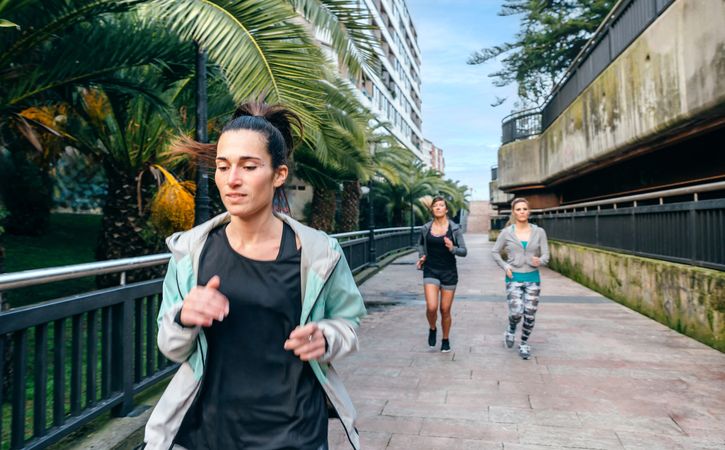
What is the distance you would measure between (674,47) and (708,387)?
534 cm

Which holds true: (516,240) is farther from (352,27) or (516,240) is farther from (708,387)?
(352,27)

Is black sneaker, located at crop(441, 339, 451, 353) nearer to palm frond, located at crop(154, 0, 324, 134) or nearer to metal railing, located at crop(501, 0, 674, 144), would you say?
palm frond, located at crop(154, 0, 324, 134)

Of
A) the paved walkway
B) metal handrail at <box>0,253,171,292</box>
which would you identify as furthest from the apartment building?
metal handrail at <box>0,253,171,292</box>

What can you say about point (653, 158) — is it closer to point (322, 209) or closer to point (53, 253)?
point (322, 209)

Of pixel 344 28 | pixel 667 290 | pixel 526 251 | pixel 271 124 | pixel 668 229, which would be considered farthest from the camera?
pixel 668 229

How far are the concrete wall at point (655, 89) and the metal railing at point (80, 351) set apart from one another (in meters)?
7.04

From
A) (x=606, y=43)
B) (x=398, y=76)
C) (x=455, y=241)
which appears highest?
(x=398, y=76)

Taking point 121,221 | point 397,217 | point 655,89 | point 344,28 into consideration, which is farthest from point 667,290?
point 397,217

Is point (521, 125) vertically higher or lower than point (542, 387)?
higher

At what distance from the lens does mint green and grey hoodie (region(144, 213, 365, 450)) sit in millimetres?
1733

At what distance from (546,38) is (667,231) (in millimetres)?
14804

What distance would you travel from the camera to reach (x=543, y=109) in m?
19.9

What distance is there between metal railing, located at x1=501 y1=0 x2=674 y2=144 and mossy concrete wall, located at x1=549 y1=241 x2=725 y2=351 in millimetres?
4094

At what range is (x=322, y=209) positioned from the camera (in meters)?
18.7
